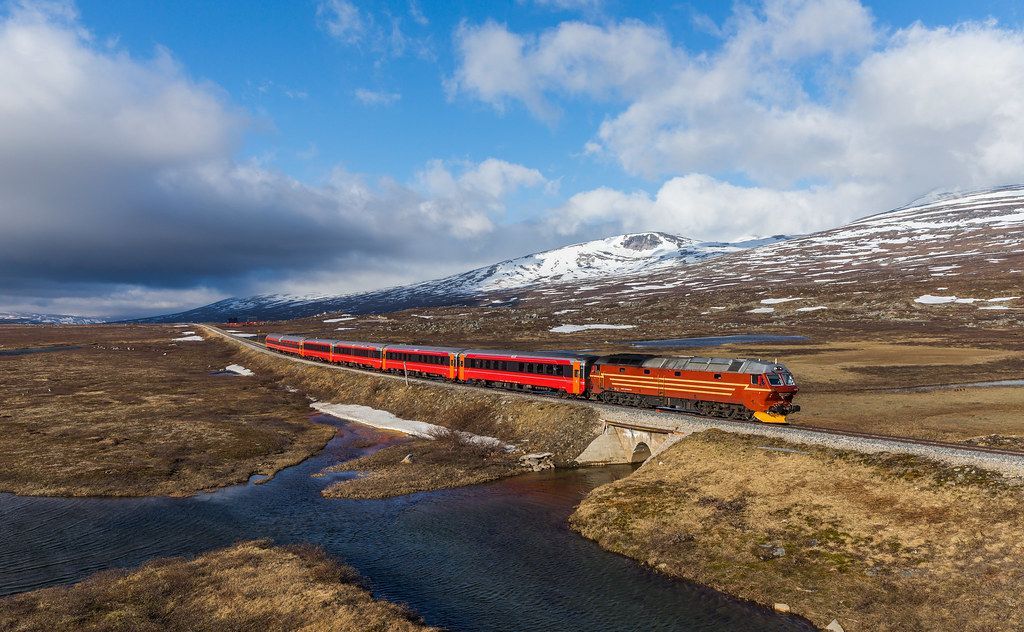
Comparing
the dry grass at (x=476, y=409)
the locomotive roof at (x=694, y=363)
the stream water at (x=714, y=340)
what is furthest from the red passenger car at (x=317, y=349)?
the locomotive roof at (x=694, y=363)

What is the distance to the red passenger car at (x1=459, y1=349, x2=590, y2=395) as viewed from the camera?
53562 millimetres

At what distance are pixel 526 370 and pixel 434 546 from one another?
3023 centimetres

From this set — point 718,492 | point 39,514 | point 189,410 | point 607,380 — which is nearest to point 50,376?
point 189,410

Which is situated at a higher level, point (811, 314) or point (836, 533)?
point (811, 314)

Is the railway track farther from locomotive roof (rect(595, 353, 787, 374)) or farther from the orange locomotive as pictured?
locomotive roof (rect(595, 353, 787, 374))

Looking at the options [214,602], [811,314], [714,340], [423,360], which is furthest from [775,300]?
[214,602]

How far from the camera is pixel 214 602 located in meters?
22.5

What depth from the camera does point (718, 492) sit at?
105ft

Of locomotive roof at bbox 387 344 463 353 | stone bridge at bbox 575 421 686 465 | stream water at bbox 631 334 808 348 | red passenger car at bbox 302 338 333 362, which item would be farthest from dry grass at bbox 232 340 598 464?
stream water at bbox 631 334 808 348

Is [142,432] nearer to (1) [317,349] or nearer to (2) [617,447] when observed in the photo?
(2) [617,447]

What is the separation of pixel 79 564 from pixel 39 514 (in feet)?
31.4

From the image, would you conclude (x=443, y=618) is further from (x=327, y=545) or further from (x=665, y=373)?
(x=665, y=373)

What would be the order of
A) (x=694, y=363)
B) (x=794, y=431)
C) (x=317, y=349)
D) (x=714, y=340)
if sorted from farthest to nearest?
(x=714, y=340)
(x=317, y=349)
(x=694, y=363)
(x=794, y=431)

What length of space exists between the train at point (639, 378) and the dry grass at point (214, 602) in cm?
2900
